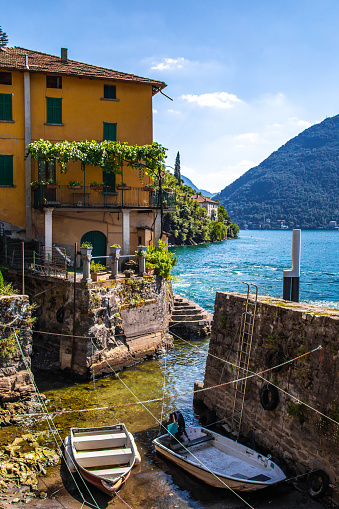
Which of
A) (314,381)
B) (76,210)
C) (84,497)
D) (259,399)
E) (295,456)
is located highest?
(76,210)

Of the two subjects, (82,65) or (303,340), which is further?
(82,65)

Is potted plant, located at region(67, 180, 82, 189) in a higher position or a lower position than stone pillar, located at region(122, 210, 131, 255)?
higher

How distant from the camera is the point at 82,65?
26188 millimetres

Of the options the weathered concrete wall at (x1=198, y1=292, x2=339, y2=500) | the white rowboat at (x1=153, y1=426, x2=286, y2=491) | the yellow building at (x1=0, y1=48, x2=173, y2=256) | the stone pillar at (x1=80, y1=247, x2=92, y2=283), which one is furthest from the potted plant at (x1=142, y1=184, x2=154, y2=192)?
the white rowboat at (x1=153, y1=426, x2=286, y2=491)

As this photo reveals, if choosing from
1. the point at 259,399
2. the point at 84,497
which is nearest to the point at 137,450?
the point at 84,497

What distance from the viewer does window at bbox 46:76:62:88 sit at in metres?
24.1

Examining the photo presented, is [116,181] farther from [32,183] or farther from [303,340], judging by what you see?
[303,340]

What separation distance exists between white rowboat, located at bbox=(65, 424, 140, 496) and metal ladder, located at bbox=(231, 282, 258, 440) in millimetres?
3116

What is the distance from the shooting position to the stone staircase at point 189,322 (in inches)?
993

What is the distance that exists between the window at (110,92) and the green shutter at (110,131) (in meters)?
1.53

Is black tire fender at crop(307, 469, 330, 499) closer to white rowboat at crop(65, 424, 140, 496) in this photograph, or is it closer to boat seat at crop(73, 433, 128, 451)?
white rowboat at crop(65, 424, 140, 496)

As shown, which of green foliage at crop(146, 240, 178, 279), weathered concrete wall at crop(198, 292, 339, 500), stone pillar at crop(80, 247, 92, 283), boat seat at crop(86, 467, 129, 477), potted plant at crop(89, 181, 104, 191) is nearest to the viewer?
weathered concrete wall at crop(198, 292, 339, 500)

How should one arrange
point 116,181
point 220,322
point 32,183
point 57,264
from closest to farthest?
point 220,322, point 57,264, point 32,183, point 116,181

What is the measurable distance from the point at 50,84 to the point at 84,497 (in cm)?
2074
